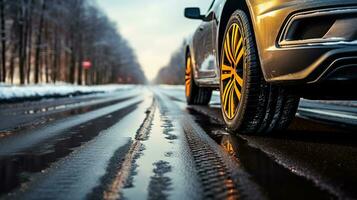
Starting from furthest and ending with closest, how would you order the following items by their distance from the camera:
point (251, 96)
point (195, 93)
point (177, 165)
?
point (195, 93), point (251, 96), point (177, 165)

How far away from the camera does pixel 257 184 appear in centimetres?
174

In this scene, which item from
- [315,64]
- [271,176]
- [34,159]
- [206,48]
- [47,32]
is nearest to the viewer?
[271,176]

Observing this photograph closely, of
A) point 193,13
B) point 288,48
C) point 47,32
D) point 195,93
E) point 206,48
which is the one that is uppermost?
point 47,32

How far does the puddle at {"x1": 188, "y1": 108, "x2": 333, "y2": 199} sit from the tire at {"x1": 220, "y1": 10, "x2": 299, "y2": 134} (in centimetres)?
37

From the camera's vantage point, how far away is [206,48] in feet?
17.0

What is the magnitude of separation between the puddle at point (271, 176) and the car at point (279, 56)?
474mm

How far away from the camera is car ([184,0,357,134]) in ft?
8.19

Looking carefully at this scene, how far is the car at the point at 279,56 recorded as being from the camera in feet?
8.19

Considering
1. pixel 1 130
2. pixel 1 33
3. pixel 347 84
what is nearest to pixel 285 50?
pixel 347 84

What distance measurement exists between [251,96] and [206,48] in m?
2.12

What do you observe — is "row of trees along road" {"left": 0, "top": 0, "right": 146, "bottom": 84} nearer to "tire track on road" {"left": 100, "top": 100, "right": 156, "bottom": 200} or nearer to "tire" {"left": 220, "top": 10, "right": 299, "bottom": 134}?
"tire" {"left": 220, "top": 10, "right": 299, "bottom": 134}

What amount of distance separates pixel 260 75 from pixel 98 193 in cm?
197

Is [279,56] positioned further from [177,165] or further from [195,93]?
[195,93]

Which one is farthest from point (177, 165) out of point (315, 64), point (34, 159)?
point (315, 64)
